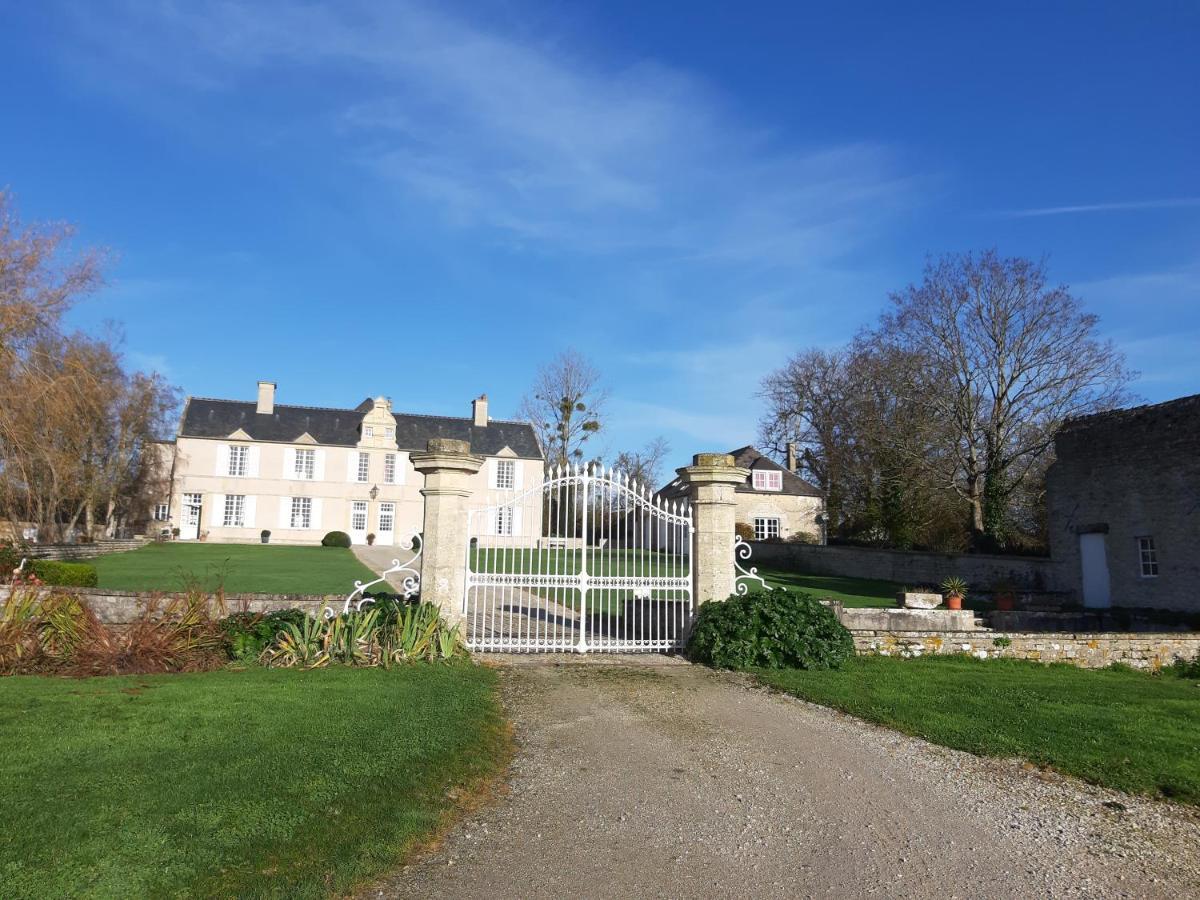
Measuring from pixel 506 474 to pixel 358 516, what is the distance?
25.2ft

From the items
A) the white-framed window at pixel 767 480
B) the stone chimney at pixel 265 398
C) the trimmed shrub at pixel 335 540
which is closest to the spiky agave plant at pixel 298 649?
the white-framed window at pixel 767 480

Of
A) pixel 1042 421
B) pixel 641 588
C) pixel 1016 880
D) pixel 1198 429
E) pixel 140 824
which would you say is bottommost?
pixel 1016 880

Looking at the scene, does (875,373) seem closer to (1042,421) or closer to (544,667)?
(1042,421)

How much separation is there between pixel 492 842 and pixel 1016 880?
2.44 metres

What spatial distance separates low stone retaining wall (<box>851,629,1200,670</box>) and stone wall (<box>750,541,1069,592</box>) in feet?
31.4

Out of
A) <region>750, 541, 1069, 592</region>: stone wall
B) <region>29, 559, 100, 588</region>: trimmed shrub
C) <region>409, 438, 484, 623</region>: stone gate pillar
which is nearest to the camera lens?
<region>409, 438, 484, 623</region>: stone gate pillar

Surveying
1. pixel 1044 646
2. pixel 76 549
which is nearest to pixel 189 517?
pixel 76 549

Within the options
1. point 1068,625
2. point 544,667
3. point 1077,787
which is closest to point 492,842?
point 1077,787

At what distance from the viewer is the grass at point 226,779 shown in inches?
126

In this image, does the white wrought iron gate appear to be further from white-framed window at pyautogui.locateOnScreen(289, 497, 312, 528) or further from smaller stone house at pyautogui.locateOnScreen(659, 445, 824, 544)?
white-framed window at pyautogui.locateOnScreen(289, 497, 312, 528)

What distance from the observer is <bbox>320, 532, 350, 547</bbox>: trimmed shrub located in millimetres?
35531

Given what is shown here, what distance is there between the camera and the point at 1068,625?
47.1ft

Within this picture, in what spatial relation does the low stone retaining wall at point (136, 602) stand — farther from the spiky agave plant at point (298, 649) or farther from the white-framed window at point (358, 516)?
the white-framed window at point (358, 516)

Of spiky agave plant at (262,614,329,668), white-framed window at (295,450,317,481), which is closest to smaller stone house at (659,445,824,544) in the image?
white-framed window at (295,450,317,481)
